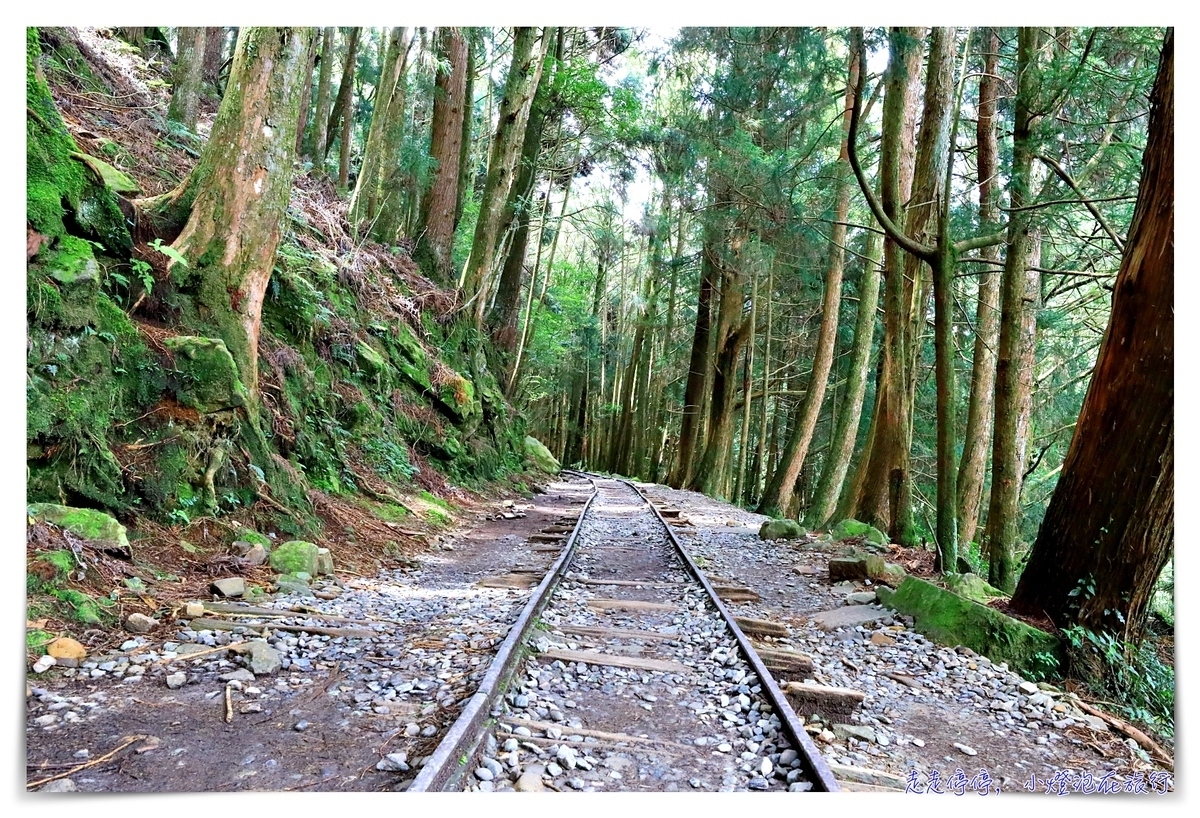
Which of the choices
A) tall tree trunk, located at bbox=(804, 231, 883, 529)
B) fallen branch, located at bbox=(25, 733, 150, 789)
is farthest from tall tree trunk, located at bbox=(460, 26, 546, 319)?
fallen branch, located at bbox=(25, 733, 150, 789)

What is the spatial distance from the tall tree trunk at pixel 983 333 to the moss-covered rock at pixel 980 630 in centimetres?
370

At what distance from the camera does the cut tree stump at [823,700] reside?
3357 millimetres

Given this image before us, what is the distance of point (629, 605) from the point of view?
5223 millimetres

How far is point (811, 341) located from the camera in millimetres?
18375

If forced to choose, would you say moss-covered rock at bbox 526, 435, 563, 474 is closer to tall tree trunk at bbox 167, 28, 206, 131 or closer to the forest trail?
tall tree trunk at bbox 167, 28, 206, 131

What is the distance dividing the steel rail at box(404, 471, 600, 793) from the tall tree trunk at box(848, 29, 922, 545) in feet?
16.5

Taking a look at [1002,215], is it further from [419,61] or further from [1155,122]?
[419,61]

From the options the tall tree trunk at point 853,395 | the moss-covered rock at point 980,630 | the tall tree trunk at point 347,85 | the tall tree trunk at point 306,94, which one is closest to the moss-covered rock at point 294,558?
the tall tree trunk at point 306,94

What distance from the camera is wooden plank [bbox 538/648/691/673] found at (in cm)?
378

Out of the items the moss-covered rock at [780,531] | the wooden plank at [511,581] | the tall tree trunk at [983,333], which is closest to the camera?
the wooden plank at [511,581]

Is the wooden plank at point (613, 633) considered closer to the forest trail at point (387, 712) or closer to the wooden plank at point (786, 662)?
the forest trail at point (387, 712)

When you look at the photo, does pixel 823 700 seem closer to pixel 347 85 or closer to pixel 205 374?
pixel 205 374

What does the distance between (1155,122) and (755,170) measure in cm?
689
